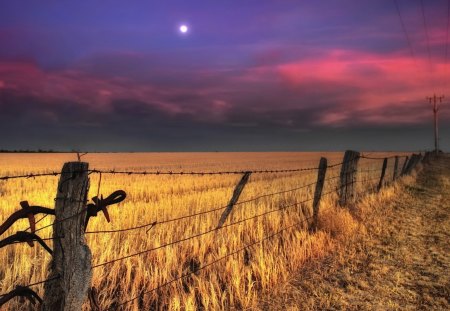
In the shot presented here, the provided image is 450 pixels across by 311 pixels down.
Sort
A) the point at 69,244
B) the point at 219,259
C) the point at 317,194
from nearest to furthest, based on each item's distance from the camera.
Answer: the point at 69,244
the point at 219,259
the point at 317,194

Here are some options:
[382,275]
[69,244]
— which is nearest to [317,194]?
[382,275]

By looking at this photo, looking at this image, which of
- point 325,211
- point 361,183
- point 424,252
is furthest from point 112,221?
point 361,183

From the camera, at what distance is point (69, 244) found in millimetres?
3072

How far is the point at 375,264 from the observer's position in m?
6.43

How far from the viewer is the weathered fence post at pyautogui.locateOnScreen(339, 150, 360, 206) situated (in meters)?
10.8

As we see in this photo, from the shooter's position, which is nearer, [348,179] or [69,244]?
[69,244]

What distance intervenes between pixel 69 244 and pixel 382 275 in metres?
4.72

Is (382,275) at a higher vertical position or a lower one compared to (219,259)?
lower

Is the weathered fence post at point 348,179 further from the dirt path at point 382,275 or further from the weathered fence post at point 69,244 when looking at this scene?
the weathered fence post at point 69,244

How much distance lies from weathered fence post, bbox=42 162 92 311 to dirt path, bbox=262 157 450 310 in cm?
253

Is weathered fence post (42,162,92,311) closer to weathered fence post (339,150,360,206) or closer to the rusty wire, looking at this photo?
the rusty wire

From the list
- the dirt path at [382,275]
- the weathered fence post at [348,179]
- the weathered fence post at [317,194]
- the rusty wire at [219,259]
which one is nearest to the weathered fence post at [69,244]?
the rusty wire at [219,259]

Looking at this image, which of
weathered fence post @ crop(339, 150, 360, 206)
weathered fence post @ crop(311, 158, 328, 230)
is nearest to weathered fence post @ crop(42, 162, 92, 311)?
weathered fence post @ crop(311, 158, 328, 230)

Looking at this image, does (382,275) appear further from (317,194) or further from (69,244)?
(69,244)
